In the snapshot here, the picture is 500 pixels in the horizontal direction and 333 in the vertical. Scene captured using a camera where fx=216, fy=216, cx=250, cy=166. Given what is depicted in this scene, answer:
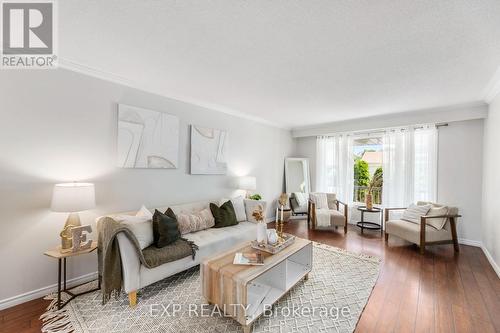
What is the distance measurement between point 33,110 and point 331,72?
325 centimetres

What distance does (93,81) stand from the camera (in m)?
2.60

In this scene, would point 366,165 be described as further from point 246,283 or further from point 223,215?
point 246,283

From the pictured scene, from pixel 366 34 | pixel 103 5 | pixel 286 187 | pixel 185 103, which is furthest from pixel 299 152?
pixel 103 5

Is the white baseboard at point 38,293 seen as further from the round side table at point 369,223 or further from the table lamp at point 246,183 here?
the round side table at point 369,223

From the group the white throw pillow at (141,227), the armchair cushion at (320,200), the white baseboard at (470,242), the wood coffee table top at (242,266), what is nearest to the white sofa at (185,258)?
the white throw pillow at (141,227)

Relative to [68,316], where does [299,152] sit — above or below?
above

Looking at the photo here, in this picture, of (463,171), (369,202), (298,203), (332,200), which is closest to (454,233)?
(463,171)

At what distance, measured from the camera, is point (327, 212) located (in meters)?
4.57

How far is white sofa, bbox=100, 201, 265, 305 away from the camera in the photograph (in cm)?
208

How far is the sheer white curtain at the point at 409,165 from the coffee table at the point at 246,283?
3.20m

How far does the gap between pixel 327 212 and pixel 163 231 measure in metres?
3.38

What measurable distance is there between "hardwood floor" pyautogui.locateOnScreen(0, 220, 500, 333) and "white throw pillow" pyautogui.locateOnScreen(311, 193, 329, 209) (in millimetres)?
1415

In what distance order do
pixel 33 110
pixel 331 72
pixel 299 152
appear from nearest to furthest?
1. pixel 33 110
2. pixel 331 72
3. pixel 299 152

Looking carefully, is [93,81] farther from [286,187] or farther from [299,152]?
[299,152]
